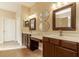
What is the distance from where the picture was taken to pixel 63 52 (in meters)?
2.47

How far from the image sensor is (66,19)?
3.43m

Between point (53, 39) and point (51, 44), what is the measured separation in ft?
0.63

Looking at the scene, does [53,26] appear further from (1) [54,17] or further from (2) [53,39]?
(2) [53,39]

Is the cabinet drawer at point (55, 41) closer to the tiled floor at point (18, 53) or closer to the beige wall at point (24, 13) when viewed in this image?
the tiled floor at point (18, 53)

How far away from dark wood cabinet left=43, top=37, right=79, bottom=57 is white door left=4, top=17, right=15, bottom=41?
606cm

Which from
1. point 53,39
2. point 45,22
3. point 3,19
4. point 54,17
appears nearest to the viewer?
point 53,39

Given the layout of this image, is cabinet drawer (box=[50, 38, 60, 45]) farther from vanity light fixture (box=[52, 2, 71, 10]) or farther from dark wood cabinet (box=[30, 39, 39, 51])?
dark wood cabinet (box=[30, 39, 39, 51])

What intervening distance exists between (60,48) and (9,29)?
7.04 m

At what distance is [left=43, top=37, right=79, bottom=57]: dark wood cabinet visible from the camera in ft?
7.09

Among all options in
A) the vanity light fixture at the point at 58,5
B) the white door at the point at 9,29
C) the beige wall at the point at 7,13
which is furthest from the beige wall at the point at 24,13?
the vanity light fixture at the point at 58,5

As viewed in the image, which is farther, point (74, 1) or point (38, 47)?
point (38, 47)

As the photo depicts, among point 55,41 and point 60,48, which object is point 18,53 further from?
point 60,48

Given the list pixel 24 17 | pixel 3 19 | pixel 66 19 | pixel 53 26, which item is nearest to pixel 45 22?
pixel 53 26

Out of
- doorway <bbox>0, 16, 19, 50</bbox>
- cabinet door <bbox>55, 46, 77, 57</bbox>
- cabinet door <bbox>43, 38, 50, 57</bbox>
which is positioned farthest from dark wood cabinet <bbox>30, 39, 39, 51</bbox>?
doorway <bbox>0, 16, 19, 50</bbox>
